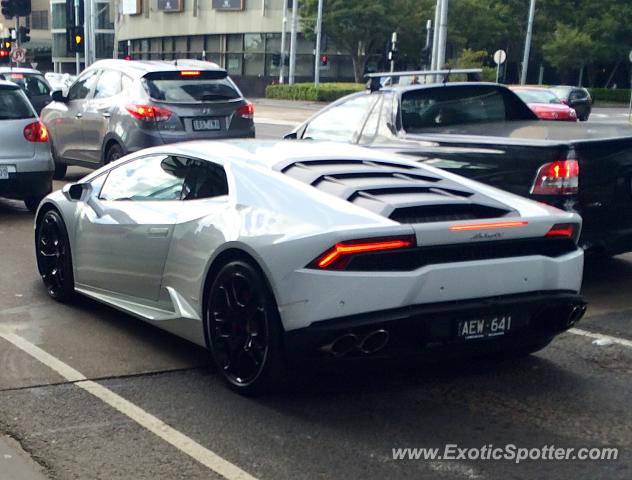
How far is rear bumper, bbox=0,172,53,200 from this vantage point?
11289 mm

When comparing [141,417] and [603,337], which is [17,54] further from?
[141,417]

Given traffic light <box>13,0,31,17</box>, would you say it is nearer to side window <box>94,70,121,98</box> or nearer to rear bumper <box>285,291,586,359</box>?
side window <box>94,70,121,98</box>

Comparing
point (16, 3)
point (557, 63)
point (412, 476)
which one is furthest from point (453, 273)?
point (557, 63)

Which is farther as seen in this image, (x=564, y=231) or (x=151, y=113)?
(x=151, y=113)

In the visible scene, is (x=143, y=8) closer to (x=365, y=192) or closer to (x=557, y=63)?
(x=557, y=63)

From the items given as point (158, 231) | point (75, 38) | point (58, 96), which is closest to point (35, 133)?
point (58, 96)

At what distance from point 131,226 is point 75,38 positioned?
33.1 meters

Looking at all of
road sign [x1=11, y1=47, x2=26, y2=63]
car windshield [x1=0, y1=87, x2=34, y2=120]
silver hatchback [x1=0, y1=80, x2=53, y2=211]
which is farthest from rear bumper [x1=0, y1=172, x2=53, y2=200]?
road sign [x1=11, y1=47, x2=26, y2=63]

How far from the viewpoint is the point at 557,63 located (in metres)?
62.3

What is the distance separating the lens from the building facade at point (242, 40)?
67875 mm

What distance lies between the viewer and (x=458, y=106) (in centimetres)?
941

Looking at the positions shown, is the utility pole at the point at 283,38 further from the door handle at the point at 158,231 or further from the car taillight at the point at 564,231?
the car taillight at the point at 564,231

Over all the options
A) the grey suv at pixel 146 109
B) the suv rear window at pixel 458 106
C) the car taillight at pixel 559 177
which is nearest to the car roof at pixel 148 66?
the grey suv at pixel 146 109

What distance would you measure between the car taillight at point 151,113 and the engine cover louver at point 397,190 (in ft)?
23.9
